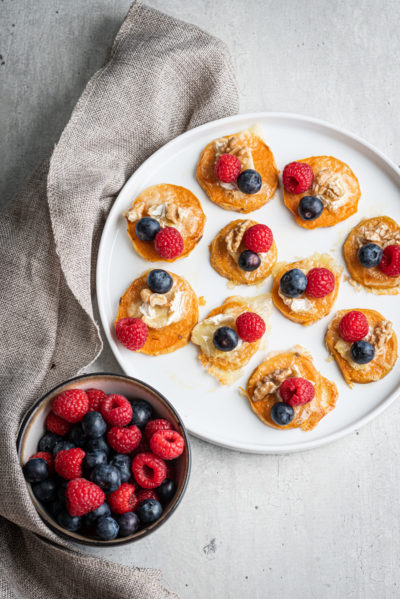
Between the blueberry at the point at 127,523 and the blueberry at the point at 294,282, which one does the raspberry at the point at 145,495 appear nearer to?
the blueberry at the point at 127,523

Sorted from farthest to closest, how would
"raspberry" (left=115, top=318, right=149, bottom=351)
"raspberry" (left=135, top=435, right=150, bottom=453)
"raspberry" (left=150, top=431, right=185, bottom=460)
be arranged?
1. "raspberry" (left=115, top=318, right=149, bottom=351)
2. "raspberry" (left=135, top=435, right=150, bottom=453)
3. "raspberry" (left=150, top=431, right=185, bottom=460)

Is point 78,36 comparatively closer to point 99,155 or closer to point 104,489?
point 99,155

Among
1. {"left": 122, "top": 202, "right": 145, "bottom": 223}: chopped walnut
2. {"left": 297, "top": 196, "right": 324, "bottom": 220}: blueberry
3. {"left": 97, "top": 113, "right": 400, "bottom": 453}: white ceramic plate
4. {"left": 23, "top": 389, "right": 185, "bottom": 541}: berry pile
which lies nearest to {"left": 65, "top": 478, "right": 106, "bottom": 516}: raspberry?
{"left": 23, "top": 389, "right": 185, "bottom": 541}: berry pile

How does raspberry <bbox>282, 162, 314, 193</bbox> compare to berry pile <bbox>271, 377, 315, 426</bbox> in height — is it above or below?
above

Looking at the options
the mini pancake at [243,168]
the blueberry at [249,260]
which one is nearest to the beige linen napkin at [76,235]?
the mini pancake at [243,168]

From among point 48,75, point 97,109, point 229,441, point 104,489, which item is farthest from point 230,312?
point 48,75

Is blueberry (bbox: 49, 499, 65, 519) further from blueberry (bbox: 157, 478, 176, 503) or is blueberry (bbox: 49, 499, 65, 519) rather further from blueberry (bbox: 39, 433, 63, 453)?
blueberry (bbox: 157, 478, 176, 503)
